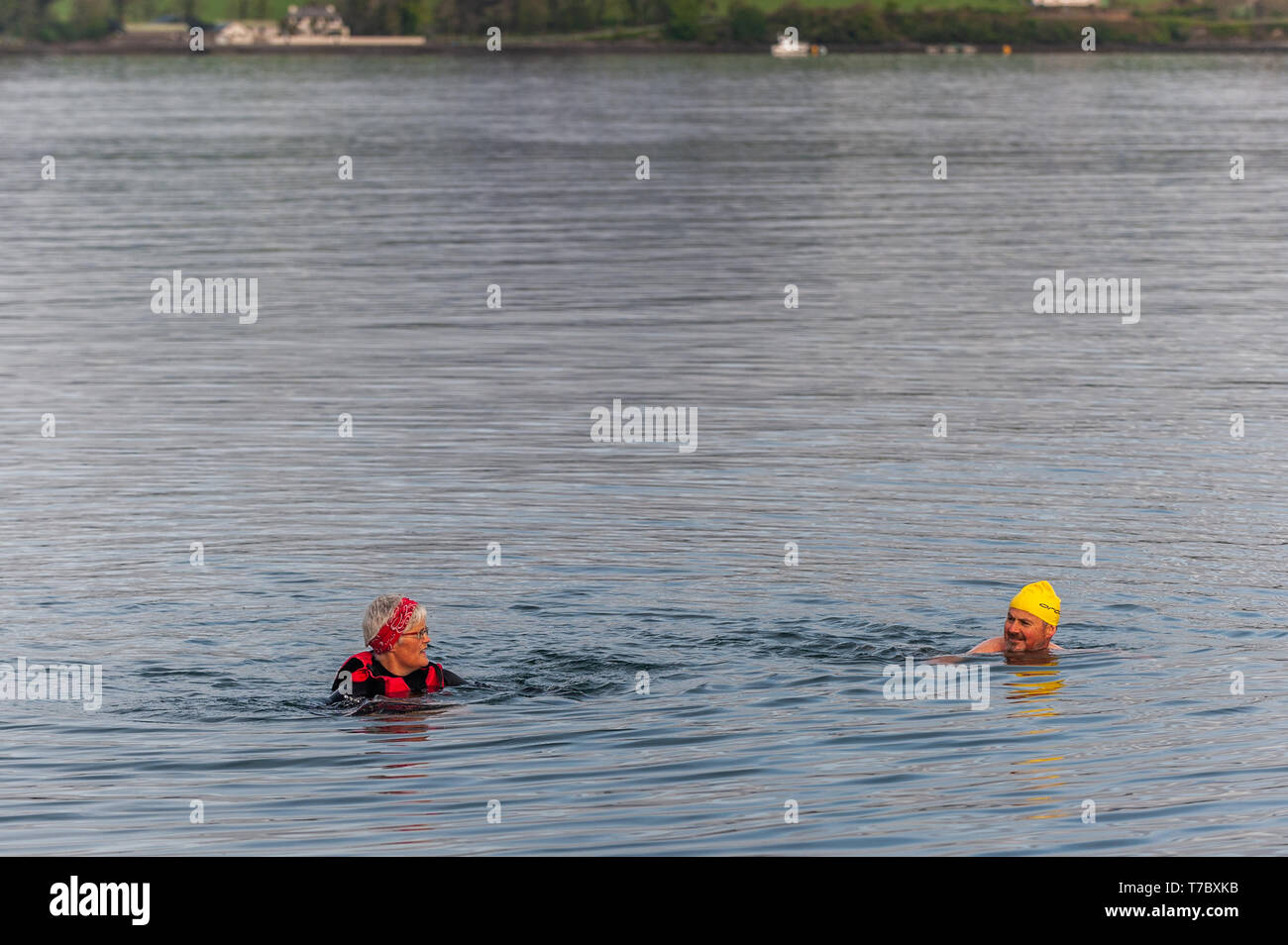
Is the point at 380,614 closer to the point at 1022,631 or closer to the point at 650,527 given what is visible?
the point at 1022,631

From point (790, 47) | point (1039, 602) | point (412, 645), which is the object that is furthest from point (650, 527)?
point (790, 47)

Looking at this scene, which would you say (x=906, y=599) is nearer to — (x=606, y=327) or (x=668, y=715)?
(x=668, y=715)

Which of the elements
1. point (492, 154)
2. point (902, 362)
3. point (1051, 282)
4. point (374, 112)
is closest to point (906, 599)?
point (902, 362)

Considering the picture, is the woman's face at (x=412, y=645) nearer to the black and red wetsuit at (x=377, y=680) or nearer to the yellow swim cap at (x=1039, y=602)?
the black and red wetsuit at (x=377, y=680)

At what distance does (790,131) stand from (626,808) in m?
74.6

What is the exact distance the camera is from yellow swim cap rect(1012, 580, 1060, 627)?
53.4 feet

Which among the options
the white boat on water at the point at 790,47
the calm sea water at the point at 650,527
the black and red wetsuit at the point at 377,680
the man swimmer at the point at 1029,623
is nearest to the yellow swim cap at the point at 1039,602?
the man swimmer at the point at 1029,623

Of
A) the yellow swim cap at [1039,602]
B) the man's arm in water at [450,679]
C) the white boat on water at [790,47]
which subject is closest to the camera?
the man's arm in water at [450,679]

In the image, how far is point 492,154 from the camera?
244 feet

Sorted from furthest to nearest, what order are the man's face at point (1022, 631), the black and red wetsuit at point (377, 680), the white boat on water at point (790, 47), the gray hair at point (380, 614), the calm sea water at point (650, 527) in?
the white boat on water at point (790, 47) → the man's face at point (1022, 631) → the black and red wetsuit at point (377, 680) → the gray hair at point (380, 614) → the calm sea water at point (650, 527)

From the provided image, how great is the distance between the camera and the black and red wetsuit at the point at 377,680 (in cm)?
1552

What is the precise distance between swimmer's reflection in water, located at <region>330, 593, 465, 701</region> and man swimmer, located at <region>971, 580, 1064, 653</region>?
4.66 m
